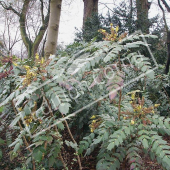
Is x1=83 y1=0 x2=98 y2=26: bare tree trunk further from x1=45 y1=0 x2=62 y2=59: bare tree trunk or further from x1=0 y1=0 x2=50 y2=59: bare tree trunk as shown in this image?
x1=45 y1=0 x2=62 y2=59: bare tree trunk

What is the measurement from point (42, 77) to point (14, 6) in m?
9.65

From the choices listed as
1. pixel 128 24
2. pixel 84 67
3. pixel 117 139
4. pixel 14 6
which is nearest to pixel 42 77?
pixel 84 67

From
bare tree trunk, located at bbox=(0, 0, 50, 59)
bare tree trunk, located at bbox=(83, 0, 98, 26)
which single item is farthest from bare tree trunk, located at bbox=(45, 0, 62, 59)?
bare tree trunk, located at bbox=(0, 0, 50, 59)

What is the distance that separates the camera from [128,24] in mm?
6121

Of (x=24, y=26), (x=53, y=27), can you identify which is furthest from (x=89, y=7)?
(x=53, y=27)

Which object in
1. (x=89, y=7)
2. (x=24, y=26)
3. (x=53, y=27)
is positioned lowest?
(x=53, y=27)

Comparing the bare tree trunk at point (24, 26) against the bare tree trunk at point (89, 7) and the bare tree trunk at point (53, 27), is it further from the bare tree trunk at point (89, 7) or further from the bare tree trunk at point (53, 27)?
the bare tree trunk at point (53, 27)

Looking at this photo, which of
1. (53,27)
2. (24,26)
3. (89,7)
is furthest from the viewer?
(24,26)

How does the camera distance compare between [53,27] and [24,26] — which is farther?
[24,26]

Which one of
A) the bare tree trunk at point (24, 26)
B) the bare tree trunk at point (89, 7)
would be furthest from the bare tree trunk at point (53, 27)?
the bare tree trunk at point (24, 26)

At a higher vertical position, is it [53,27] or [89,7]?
[89,7]

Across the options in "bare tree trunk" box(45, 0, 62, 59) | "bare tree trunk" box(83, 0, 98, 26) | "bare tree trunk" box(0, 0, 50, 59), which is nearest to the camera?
"bare tree trunk" box(45, 0, 62, 59)

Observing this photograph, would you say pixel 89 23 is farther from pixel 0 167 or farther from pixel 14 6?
pixel 0 167

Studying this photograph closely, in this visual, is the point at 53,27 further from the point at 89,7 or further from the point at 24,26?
the point at 24,26
